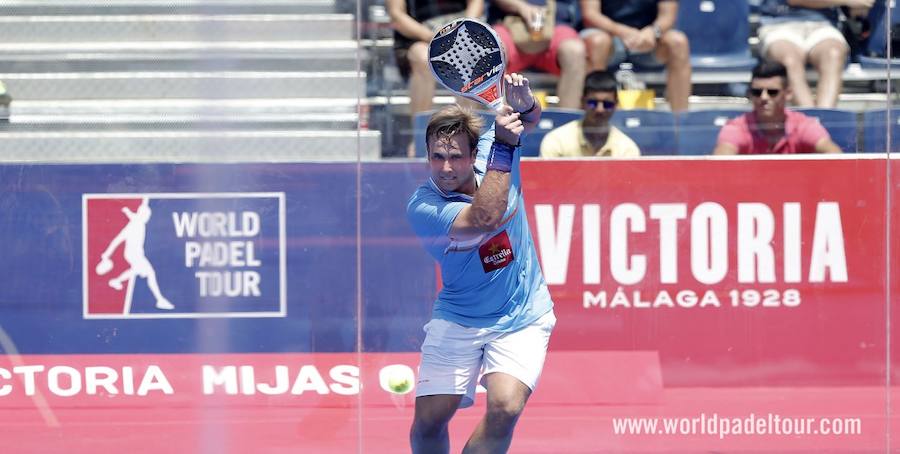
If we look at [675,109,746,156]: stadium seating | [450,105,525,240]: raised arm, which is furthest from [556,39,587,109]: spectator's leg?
[450,105,525,240]: raised arm

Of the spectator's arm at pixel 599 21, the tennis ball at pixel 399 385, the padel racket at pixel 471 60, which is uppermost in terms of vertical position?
the spectator's arm at pixel 599 21

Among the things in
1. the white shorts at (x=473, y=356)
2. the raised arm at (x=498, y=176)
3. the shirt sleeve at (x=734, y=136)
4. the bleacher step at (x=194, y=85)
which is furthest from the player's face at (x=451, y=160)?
the shirt sleeve at (x=734, y=136)

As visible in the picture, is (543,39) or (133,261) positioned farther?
(543,39)

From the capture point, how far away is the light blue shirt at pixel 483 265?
4.24 meters

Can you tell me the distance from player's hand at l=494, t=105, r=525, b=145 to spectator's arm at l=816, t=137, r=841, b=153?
7.25 feet

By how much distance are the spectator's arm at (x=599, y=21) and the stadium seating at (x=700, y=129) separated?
2.06 feet

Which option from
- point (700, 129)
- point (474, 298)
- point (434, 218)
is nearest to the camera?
point (434, 218)

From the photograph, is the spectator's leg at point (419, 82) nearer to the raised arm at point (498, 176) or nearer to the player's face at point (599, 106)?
the player's face at point (599, 106)

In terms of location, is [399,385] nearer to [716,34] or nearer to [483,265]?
[483,265]

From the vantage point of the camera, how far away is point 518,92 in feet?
13.4

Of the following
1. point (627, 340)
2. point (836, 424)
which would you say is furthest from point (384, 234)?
point (836, 424)

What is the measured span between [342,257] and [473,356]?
147 centimetres

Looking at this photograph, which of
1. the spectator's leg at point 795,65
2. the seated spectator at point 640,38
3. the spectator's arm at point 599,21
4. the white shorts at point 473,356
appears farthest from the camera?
the spectator's arm at point 599,21

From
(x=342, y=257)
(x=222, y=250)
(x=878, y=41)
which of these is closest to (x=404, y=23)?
(x=342, y=257)
